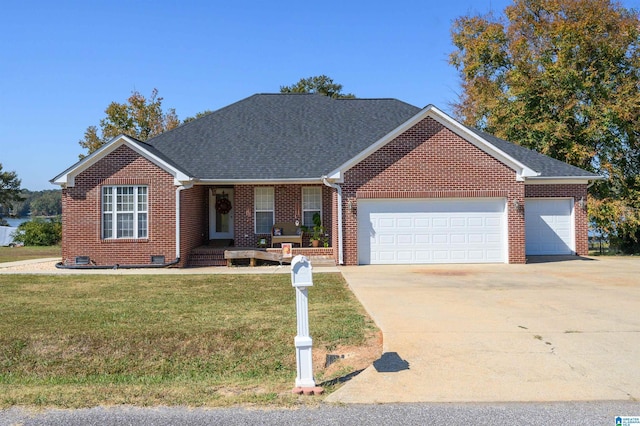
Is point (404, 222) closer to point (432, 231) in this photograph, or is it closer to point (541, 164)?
point (432, 231)

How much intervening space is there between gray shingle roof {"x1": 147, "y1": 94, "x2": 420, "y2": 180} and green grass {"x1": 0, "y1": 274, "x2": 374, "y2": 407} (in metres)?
7.53

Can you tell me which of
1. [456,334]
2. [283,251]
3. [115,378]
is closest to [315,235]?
[283,251]

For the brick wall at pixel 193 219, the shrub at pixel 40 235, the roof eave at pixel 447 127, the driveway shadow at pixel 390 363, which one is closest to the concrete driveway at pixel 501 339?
the driveway shadow at pixel 390 363

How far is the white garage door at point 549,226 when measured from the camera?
61.2 ft

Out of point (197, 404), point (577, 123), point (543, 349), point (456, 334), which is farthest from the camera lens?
point (577, 123)

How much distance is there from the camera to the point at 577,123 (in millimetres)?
24656

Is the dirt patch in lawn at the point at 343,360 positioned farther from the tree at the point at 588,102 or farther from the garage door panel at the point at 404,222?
the tree at the point at 588,102

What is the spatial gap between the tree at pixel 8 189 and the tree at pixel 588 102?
49354 millimetres

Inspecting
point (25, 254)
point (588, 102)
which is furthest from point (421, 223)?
point (25, 254)

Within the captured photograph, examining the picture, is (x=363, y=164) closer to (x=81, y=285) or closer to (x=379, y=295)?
(x=379, y=295)

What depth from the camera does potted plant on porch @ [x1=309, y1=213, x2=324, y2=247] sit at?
700 inches

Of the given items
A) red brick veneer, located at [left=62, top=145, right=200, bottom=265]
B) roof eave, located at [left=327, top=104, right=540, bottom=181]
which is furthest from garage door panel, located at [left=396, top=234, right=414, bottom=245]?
red brick veneer, located at [left=62, top=145, right=200, bottom=265]

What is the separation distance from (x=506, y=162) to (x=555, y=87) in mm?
11317

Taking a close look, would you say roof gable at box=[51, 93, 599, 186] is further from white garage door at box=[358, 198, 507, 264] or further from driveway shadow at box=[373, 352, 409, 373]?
driveway shadow at box=[373, 352, 409, 373]
